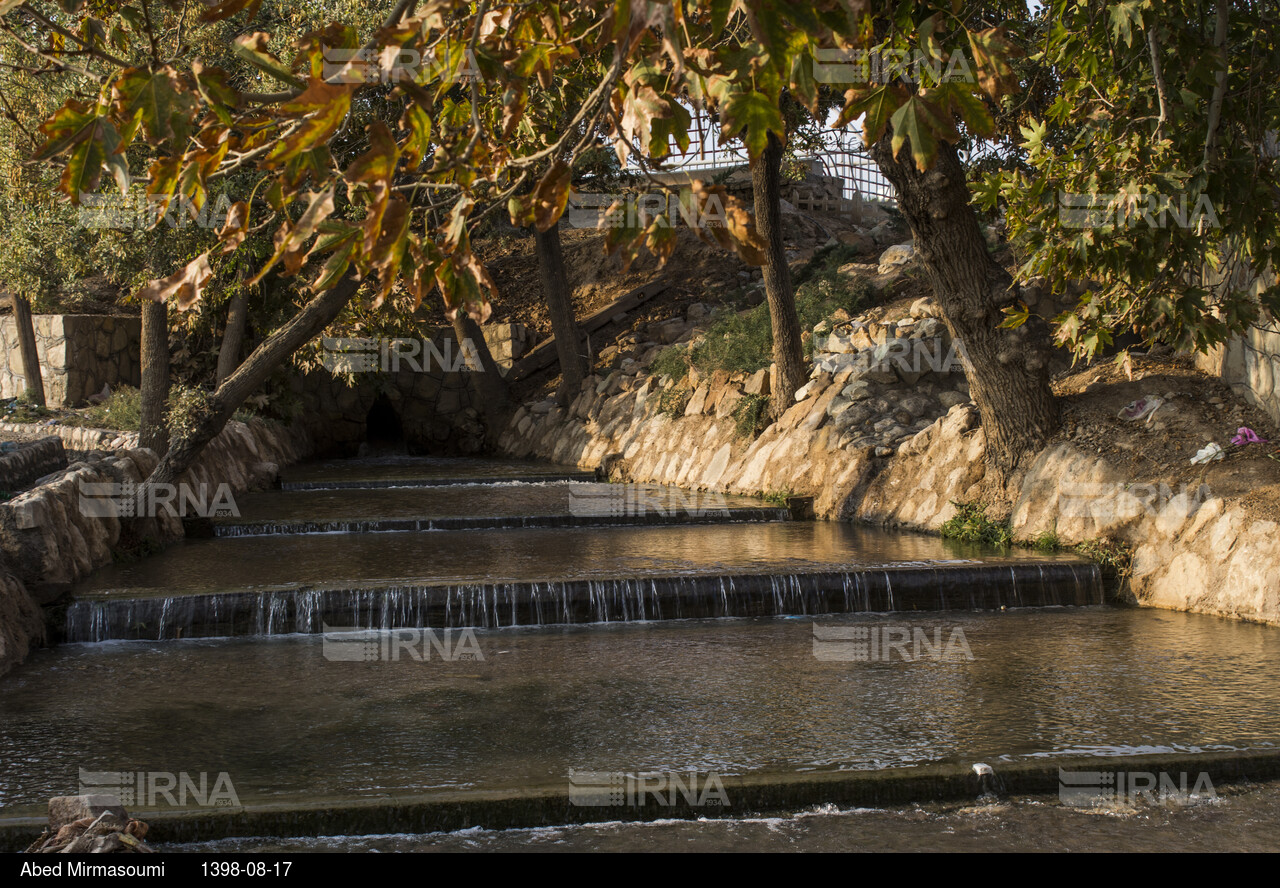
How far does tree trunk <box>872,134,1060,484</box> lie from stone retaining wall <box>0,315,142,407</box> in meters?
17.1

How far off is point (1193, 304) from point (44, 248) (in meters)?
19.1

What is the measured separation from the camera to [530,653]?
25.9 feet

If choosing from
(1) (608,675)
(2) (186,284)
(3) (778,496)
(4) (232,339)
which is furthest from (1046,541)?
(4) (232,339)

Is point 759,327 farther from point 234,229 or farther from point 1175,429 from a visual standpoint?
point 234,229

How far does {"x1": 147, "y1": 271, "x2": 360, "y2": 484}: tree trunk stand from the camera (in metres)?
12.6

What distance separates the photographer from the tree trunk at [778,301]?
16.1 meters

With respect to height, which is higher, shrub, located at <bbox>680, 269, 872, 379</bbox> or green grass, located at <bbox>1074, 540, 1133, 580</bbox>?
shrub, located at <bbox>680, 269, 872, 379</bbox>

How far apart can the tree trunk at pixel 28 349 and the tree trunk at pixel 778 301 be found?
13.7 meters

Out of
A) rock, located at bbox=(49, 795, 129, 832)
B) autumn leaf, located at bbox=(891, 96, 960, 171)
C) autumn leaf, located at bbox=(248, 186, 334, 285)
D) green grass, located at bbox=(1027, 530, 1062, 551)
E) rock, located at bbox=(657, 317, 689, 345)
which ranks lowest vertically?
rock, located at bbox=(49, 795, 129, 832)

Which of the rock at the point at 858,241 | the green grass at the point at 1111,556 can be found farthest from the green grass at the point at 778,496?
the rock at the point at 858,241

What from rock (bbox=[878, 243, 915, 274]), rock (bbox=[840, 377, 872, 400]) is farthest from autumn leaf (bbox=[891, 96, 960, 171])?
rock (bbox=[878, 243, 915, 274])

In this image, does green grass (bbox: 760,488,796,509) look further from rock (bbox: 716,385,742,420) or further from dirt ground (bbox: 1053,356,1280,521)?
dirt ground (bbox: 1053,356,1280,521)

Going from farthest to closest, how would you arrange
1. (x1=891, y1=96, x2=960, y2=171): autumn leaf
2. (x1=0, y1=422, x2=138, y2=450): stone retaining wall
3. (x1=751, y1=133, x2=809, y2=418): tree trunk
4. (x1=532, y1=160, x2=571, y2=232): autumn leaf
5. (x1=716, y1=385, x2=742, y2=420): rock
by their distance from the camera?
(x1=716, y1=385, x2=742, y2=420): rock → (x1=0, y1=422, x2=138, y2=450): stone retaining wall → (x1=751, y1=133, x2=809, y2=418): tree trunk → (x1=532, y1=160, x2=571, y2=232): autumn leaf → (x1=891, y1=96, x2=960, y2=171): autumn leaf

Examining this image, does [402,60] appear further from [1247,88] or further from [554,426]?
[554,426]
